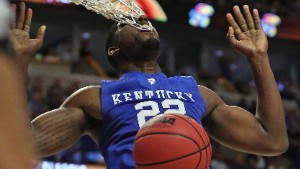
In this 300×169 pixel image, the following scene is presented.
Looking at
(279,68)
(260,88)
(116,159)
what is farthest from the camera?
(279,68)

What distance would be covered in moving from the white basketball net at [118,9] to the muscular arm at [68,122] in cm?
39

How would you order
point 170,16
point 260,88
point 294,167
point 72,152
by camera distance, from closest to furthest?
1. point 260,88
2. point 72,152
3. point 294,167
4. point 170,16

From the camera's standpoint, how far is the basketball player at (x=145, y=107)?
11.0 ft

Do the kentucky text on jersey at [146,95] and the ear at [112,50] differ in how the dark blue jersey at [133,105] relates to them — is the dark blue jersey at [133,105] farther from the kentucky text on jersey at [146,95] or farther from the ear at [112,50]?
the ear at [112,50]

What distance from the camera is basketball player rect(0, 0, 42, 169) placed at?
1.60 meters

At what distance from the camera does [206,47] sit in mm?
15844

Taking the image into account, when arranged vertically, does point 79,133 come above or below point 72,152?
above

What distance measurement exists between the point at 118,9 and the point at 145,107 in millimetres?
604

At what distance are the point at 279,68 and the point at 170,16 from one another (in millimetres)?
4543

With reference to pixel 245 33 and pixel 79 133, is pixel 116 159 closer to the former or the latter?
pixel 79 133

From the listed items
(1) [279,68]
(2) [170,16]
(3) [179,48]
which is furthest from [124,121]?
(1) [279,68]

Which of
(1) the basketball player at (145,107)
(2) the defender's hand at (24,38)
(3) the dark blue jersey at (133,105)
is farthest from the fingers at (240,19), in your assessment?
(2) the defender's hand at (24,38)

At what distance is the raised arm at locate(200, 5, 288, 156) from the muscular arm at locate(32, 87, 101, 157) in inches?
22.5

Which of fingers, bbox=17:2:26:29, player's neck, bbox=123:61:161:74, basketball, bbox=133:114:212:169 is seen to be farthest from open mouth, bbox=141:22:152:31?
basketball, bbox=133:114:212:169
